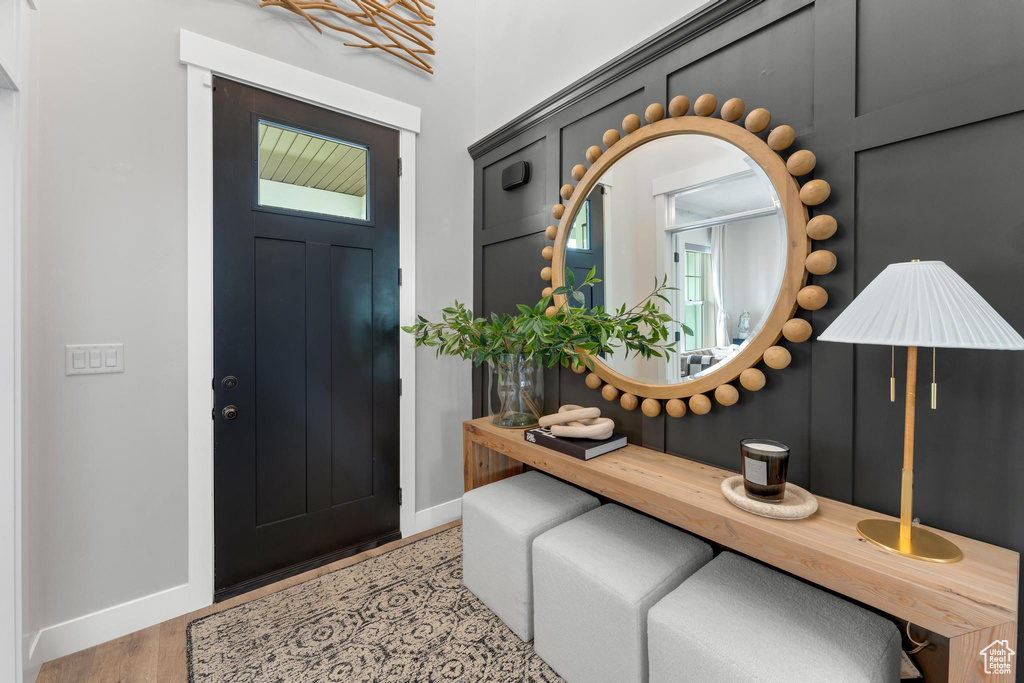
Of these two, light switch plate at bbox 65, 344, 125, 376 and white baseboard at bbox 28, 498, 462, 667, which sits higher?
light switch plate at bbox 65, 344, 125, 376

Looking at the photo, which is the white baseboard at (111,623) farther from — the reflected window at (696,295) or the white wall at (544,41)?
the white wall at (544,41)

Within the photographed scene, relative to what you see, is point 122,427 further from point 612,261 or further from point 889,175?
point 889,175

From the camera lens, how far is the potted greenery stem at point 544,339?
1771 mm

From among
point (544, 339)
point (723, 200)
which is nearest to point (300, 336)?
point (544, 339)

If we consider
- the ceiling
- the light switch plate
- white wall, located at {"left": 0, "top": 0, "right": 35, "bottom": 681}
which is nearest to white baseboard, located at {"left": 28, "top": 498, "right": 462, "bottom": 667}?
white wall, located at {"left": 0, "top": 0, "right": 35, "bottom": 681}

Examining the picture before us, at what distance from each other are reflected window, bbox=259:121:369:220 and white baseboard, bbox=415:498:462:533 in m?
1.77

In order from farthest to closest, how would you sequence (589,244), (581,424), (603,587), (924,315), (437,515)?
(437,515), (589,244), (581,424), (603,587), (924,315)

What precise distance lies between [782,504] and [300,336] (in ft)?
6.90

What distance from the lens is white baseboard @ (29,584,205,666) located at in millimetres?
1630

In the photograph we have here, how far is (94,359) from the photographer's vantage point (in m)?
1.71

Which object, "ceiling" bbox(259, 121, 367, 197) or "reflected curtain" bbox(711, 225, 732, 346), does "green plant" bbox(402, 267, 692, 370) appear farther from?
"ceiling" bbox(259, 121, 367, 197)

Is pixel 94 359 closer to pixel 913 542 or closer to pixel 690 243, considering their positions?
pixel 690 243

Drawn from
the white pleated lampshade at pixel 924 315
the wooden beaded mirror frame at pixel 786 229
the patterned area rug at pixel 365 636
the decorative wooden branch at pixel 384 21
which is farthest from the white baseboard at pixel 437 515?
the decorative wooden branch at pixel 384 21

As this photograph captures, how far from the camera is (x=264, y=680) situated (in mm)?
1522
